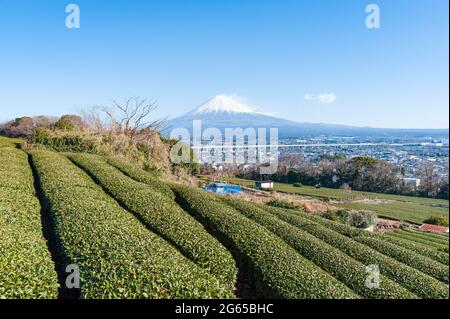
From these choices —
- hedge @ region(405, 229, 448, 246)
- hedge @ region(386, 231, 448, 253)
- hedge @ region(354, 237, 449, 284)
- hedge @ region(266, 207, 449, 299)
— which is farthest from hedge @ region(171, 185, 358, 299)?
hedge @ region(405, 229, 448, 246)

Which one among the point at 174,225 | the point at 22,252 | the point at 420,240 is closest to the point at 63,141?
the point at 174,225

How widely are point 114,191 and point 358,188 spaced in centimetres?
3767

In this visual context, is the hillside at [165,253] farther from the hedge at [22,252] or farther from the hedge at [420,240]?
the hedge at [420,240]

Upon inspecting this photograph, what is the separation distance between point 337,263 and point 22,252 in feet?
24.0

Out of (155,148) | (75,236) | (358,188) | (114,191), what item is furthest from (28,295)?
(358,188)

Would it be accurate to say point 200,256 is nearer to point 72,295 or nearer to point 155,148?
point 72,295

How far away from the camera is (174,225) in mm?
9797

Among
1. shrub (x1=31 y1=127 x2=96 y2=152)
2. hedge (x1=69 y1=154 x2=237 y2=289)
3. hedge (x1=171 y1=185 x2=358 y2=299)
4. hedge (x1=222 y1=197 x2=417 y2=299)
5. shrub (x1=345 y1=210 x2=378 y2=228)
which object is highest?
shrub (x1=31 y1=127 x2=96 y2=152)

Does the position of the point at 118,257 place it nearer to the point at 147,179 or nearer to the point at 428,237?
the point at 147,179

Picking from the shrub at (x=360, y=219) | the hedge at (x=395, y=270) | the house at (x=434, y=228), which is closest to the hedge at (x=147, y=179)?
the hedge at (x=395, y=270)

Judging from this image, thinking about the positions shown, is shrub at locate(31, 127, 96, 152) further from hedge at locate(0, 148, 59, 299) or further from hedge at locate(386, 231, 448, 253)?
hedge at locate(386, 231, 448, 253)

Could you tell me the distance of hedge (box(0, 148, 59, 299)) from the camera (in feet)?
16.7

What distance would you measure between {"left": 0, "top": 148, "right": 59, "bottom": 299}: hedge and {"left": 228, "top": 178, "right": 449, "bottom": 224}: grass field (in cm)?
2712

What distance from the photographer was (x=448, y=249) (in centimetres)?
1720
